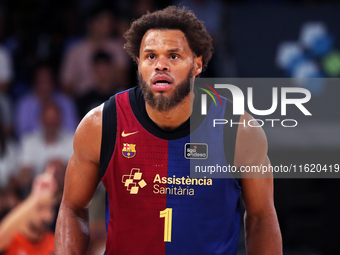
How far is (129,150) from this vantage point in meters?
2.58

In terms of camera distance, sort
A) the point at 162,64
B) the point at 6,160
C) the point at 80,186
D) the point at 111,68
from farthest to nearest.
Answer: the point at 111,68 < the point at 6,160 < the point at 80,186 < the point at 162,64

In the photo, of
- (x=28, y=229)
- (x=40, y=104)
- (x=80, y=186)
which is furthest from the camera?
(x=40, y=104)

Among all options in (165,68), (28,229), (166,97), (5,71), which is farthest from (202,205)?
(5,71)

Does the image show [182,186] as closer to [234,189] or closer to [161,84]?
[234,189]

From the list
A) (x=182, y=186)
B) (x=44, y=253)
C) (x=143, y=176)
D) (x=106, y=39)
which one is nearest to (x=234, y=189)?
(x=182, y=186)

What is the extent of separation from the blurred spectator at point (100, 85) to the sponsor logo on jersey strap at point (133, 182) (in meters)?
2.74

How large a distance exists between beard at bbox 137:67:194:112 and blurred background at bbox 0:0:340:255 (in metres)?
1.95

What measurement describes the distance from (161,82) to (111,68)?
306 cm

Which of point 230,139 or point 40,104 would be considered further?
point 40,104

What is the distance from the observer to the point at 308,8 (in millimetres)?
5855

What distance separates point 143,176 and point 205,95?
621 mm

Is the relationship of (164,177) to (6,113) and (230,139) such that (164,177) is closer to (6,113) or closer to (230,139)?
(230,139)

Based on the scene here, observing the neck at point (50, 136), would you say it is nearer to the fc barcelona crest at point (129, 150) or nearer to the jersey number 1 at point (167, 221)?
the fc barcelona crest at point (129, 150)

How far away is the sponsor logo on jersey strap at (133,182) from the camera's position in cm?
255
